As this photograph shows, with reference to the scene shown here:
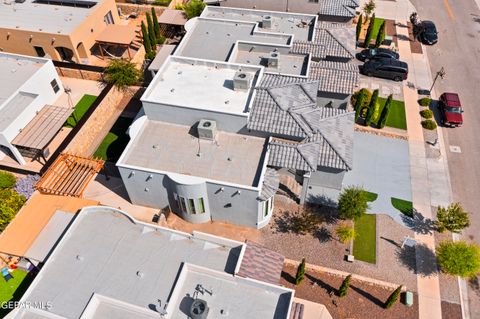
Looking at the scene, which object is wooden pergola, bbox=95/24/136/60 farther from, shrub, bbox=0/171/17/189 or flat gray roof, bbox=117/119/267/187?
shrub, bbox=0/171/17/189

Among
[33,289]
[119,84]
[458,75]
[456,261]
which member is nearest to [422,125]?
[458,75]

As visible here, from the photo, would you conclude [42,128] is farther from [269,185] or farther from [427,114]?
[427,114]

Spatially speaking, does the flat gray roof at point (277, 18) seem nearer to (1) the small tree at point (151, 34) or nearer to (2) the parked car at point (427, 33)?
(1) the small tree at point (151, 34)

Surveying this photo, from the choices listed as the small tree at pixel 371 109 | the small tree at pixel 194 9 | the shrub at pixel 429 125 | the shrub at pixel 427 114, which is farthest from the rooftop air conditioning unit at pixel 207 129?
the small tree at pixel 194 9

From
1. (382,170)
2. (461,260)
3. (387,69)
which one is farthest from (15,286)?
(387,69)

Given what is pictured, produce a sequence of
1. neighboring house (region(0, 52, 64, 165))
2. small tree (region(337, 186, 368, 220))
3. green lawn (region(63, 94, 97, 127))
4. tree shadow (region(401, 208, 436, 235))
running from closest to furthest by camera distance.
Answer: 1. small tree (region(337, 186, 368, 220))
2. tree shadow (region(401, 208, 436, 235))
3. neighboring house (region(0, 52, 64, 165))
4. green lawn (region(63, 94, 97, 127))

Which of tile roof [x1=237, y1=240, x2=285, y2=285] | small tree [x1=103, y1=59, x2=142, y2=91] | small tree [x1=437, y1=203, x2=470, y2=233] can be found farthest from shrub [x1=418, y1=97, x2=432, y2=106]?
small tree [x1=103, y1=59, x2=142, y2=91]
